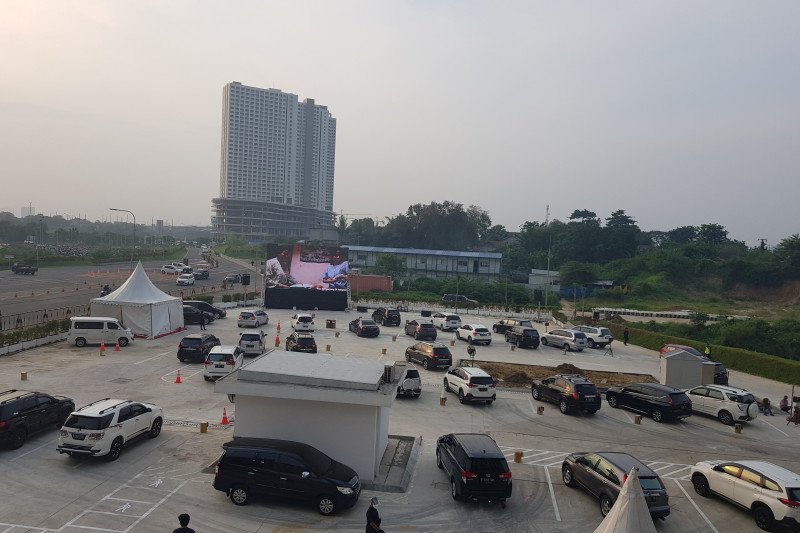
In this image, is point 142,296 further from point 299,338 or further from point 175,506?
point 175,506

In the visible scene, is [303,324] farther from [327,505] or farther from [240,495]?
[327,505]

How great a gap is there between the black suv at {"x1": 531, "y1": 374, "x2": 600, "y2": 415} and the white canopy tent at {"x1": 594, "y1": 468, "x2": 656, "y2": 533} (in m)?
12.5

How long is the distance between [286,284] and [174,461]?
3679 centimetres

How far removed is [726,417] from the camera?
21.6 meters

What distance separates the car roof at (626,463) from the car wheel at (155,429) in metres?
12.0

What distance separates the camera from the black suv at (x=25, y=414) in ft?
47.8

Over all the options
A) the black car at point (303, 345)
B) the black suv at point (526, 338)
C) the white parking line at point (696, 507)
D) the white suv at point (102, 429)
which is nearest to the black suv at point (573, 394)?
the white parking line at point (696, 507)

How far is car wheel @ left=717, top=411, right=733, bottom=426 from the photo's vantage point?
21453 millimetres

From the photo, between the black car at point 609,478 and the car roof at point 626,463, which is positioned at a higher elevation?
the car roof at point 626,463

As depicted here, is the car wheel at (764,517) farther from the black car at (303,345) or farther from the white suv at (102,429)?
the black car at (303,345)

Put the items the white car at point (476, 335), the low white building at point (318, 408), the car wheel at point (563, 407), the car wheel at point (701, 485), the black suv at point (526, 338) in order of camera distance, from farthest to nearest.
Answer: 1. the white car at point (476, 335)
2. the black suv at point (526, 338)
3. the car wheel at point (563, 407)
4. the car wheel at point (701, 485)
5. the low white building at point (318, 408)

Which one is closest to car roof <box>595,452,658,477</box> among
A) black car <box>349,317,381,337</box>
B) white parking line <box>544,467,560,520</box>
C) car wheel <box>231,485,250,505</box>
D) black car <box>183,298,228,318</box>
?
white parking line <box>544,467,560,520</box>

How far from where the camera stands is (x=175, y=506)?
12188 millimetres

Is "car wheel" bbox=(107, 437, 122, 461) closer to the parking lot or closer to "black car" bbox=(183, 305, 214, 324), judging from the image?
the parking lot
